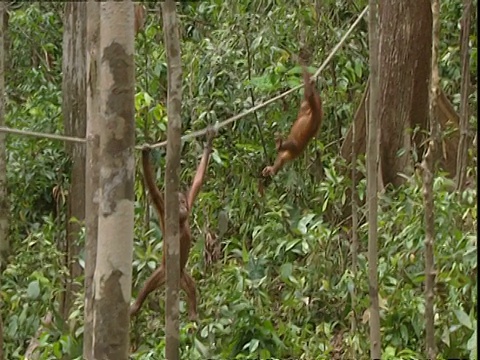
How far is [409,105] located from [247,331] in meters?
2.29

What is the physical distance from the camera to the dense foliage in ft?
14.3

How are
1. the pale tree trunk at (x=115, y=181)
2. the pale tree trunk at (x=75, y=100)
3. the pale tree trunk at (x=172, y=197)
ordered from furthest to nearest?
the pale tree trunk at (x=75, y=100) → the pale tree trunk at (x=172, y=197) → the pale tree trunk at (x=115, y=181)

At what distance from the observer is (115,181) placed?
2689mm

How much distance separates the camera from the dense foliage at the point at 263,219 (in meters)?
4.37

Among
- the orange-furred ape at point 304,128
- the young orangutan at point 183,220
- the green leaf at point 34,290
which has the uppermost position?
the orange-furred ape at point 304,128

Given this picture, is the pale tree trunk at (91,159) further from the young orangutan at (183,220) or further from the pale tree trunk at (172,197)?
the pale tree trunk at (172,197)

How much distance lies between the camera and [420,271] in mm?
4594

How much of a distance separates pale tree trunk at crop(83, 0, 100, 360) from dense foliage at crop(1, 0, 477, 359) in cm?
39

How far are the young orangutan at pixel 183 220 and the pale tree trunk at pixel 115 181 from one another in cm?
84

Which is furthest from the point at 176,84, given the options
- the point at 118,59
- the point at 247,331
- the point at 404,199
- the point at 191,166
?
the point at 191,166

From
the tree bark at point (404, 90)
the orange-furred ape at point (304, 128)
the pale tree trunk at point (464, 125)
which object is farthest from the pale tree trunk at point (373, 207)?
the tree bark at point (404, 90)

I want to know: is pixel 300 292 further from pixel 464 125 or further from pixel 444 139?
pixel 444 139

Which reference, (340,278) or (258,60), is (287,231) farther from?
(258,60)

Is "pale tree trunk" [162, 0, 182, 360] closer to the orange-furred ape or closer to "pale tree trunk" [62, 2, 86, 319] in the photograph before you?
the orange-furred ape
